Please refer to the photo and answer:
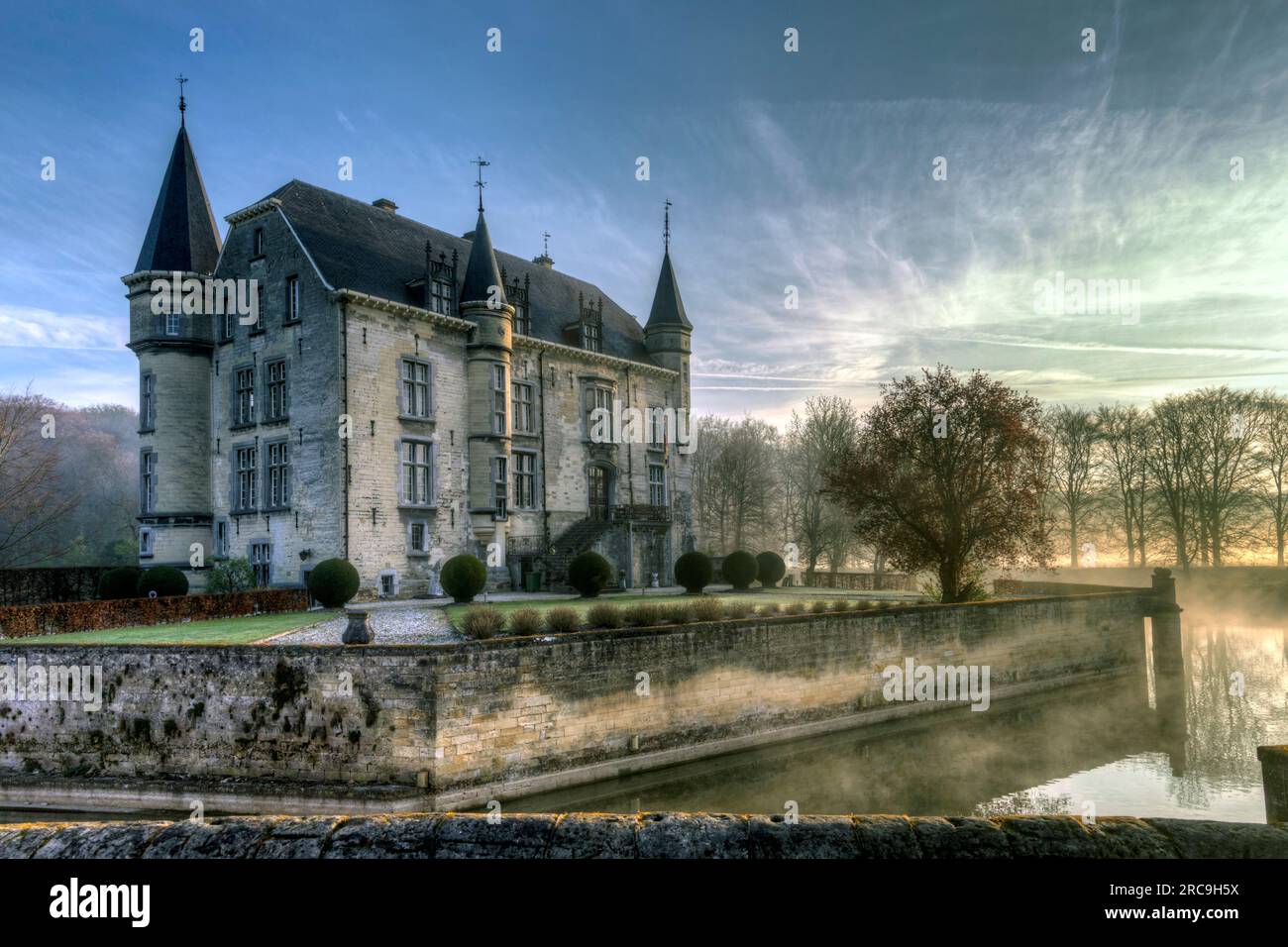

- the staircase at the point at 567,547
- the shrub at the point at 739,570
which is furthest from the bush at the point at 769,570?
the staircase at the point at 567,547

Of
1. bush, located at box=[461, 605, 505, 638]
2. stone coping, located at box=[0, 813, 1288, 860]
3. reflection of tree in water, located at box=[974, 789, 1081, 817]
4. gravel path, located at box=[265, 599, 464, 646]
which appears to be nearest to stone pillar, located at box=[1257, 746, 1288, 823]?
stone coping, located at box=[0, 813, 1288, 860]

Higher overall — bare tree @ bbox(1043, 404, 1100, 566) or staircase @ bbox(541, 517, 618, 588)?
bare tree @ bbox(1043, 404, 1100, 566)

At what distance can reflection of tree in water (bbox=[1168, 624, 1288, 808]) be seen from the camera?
1744 cm

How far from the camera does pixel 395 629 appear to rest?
17.9 meters

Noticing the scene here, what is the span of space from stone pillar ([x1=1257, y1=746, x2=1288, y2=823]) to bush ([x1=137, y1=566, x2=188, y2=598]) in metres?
25.5

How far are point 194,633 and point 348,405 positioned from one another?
30.0 feet

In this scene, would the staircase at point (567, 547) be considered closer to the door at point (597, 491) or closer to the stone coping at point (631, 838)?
the door at point (597, 491)

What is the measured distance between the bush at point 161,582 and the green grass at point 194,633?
5.03 metres

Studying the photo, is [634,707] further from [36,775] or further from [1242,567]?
[1242,567]

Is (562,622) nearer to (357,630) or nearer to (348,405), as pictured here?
(357,630)

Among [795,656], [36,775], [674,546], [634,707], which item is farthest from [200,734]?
[674,546]

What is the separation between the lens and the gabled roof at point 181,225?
27.8 m

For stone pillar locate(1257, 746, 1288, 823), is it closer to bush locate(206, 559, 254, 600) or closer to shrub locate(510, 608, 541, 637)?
shrub locate(510, 608, 541, 637)
